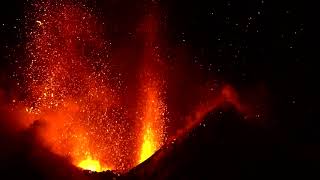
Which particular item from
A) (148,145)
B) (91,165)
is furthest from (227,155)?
(148,145)

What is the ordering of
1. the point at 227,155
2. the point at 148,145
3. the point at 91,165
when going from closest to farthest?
the point at 227,155, the point at 91,165, the point at 148,145

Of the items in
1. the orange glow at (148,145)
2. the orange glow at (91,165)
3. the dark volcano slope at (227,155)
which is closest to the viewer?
the dark volcano slope at (227,155)

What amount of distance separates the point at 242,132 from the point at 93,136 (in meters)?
10.2

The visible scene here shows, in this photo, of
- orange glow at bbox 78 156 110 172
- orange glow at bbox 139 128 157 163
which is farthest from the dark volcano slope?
orange glow at bbox 139 128 157 163

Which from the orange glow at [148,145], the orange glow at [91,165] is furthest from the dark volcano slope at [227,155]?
the orange glow at [148,145]

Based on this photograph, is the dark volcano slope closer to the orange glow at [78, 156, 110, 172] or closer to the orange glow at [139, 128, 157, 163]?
the orange glow at [78, 156, 110, 172]

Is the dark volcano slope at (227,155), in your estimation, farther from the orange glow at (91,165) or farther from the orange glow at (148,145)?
the orange glow at (148,145)

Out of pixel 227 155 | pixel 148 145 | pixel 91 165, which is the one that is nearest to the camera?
pixel 227 155

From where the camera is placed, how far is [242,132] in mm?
17547

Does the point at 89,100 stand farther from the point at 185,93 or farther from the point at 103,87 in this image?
the point at 185,93

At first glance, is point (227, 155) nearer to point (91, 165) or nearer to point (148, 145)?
point (91, 165)

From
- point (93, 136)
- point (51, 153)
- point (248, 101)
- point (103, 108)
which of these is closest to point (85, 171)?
point (51, 153)

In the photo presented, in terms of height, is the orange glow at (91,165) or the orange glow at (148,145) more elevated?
the orange glow at (148,145)

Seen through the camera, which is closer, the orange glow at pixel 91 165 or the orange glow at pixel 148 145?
the orange glow at pixel 91 165
